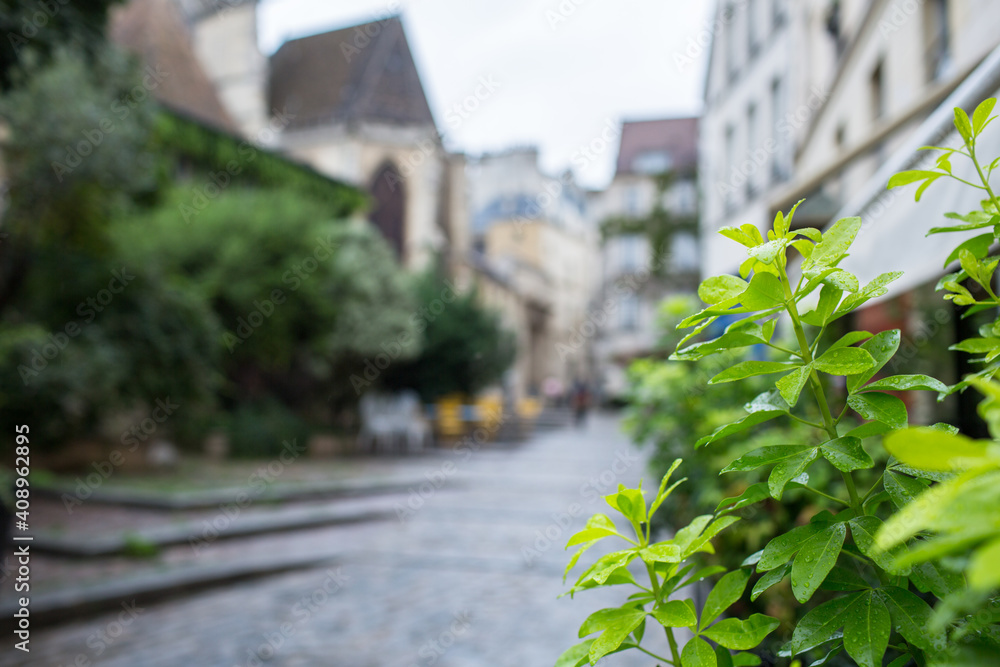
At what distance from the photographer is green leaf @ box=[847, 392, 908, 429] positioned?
81 cm

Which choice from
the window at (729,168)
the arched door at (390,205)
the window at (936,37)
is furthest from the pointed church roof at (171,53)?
the window at (936,37)

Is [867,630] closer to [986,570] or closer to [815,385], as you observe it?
[815,385]

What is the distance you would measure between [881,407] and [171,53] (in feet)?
84.1

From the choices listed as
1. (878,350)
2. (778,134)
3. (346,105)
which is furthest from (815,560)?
(346,105)

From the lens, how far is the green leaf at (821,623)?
81 cm

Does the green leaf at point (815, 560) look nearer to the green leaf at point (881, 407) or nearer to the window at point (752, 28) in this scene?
the green leaf at point (881, 407)

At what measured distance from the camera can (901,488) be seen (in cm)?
83

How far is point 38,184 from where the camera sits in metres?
7.45

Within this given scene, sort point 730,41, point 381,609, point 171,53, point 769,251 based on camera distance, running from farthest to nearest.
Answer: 1. point 171,53
2. point 730,41
3. point 381,609
4. point 769,251

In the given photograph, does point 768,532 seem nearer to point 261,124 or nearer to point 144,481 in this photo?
point 144,481

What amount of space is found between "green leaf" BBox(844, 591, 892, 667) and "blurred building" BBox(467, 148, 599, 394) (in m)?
38.0

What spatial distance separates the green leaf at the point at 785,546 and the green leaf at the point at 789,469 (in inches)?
2.6

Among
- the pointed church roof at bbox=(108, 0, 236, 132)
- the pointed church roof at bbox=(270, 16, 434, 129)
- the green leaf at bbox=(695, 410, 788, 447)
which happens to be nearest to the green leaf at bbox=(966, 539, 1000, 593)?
the green leaf at bbox=(695, 410, 788, 447)

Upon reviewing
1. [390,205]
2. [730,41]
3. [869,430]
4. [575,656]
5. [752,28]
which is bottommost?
[575,656]
